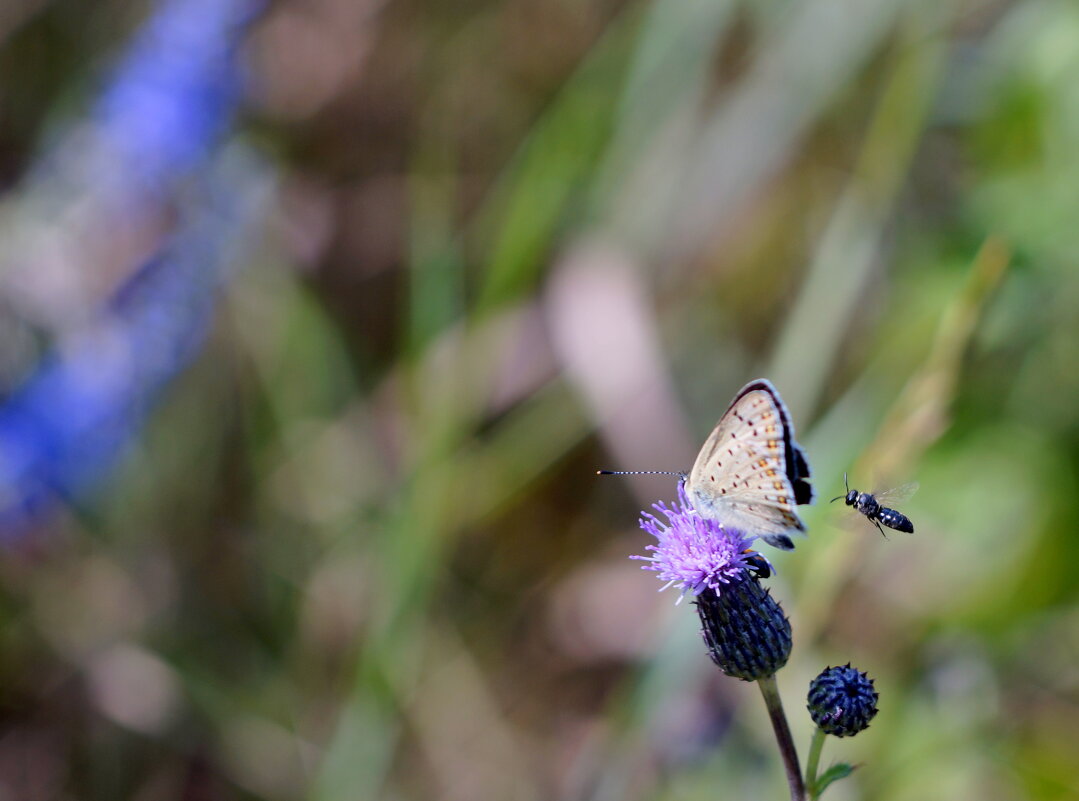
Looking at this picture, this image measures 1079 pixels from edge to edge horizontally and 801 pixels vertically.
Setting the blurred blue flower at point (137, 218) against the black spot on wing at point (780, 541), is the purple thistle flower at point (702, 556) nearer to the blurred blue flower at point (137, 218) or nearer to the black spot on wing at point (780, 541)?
the black spot on wing at point (780, 541)

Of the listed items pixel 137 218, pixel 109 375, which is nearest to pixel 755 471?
pixel 109 375

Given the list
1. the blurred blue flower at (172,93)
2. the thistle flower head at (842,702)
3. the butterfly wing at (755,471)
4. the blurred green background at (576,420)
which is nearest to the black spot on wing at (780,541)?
the butterfly wing at (755,471)

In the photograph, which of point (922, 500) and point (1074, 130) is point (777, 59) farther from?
point (922, 500)

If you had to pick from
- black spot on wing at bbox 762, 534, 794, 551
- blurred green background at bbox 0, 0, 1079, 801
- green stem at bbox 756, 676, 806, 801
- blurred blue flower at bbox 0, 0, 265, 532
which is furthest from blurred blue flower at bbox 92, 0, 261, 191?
green stem at bbox 756, 676, 806, 801

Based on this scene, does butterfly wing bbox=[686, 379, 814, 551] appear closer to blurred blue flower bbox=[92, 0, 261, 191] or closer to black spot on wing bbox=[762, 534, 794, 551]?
black spot on wing bbox=[762, 534, 794, 551]

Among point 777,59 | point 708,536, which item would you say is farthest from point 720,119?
point 708,536

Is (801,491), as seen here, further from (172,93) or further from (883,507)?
(172,93)
